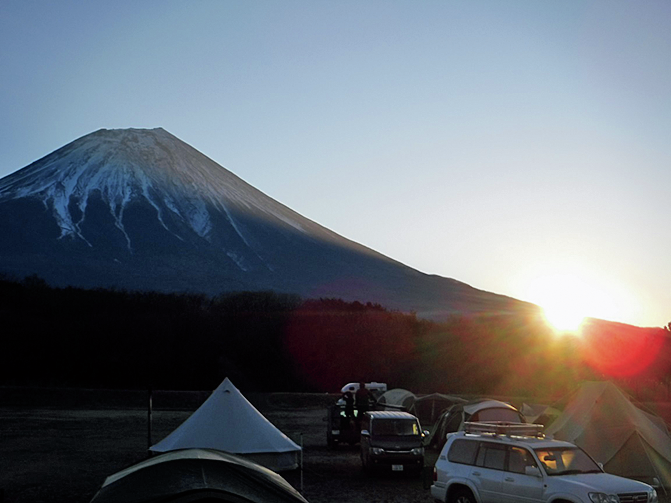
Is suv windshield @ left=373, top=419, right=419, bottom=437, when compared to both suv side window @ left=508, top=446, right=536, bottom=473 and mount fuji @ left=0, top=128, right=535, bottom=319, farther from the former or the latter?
mount fuji @ left=0, top=128, right=535, bottom=319

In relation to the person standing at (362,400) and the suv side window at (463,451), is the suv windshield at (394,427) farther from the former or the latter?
the suv side window at (463,451)

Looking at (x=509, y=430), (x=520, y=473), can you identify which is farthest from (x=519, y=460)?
(x=509, y=430)

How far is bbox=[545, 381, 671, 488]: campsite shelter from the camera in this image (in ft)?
49.4

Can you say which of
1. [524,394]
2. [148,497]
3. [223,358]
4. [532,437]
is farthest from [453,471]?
[223,358]

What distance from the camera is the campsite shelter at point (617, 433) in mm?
15062

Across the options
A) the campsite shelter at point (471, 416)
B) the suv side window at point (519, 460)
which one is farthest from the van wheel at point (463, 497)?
the campsite shelter at point (471, 416)

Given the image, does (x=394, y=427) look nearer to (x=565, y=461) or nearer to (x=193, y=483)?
(x=565, y=461)

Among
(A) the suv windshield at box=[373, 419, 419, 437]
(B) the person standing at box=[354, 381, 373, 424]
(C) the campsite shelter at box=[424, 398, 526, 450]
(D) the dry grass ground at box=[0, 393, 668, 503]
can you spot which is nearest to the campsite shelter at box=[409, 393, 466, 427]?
(D) the dry grass ground at box=[0, 393, 668, 503]

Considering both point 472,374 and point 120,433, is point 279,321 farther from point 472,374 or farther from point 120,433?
point 120,433

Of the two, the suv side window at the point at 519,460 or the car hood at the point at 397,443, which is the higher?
the suv side window at the point at 519,460

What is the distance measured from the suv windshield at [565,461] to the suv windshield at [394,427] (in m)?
6.03

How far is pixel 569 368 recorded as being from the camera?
45750 millimetres

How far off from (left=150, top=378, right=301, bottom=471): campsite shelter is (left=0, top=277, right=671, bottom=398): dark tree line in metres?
27.8

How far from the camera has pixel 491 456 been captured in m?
11.0
